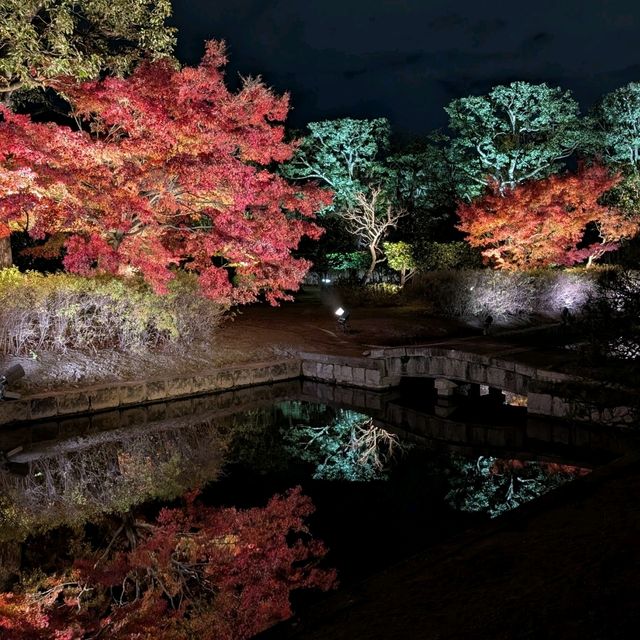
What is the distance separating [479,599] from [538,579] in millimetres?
423

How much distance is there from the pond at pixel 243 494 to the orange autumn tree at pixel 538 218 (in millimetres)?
9739

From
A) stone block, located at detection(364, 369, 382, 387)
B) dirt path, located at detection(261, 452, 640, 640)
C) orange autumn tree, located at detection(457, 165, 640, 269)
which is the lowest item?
stone block, located at detection(364, 369, 382, 387)

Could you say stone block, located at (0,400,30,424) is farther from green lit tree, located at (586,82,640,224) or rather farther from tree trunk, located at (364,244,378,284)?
green lit tree, located at (586,82,640,224)

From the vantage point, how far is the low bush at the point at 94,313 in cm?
1198

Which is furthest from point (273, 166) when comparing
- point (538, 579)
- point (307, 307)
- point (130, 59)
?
point (538, 579)

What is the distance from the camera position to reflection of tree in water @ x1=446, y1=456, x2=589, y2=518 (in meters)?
8.09

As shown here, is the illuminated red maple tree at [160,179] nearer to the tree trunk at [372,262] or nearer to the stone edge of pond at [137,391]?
the stone edge of pond at [137,391]

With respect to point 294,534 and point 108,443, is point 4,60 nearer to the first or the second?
point 108,443

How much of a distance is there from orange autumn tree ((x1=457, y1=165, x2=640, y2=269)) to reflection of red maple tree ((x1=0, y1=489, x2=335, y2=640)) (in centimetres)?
1600

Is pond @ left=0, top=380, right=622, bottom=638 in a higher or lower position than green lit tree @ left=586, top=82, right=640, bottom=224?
lower

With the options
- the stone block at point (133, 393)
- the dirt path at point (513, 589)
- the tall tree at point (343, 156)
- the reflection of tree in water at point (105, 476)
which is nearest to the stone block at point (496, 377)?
the reflection of tree in water at point (105, 476)

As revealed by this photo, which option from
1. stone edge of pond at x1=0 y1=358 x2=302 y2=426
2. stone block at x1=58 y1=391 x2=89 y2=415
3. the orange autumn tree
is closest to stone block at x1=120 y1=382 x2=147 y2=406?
stone edge of pond at x1=0 y1=358 x2=302 y2=426

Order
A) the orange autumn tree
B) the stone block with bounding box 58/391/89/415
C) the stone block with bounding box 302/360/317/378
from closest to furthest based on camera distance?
the stone block with bounding box 58/391/89/415 < the stone block with bounding box 302/360/317/378 < the orange autumn tree

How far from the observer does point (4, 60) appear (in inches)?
455
